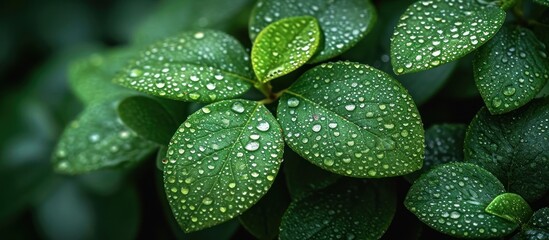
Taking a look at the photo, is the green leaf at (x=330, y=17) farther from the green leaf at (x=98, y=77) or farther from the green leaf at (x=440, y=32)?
the green leaf at (x=98, y=77)

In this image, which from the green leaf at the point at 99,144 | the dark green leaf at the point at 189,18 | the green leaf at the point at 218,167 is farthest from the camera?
the dark green leaf at the point at 189,18

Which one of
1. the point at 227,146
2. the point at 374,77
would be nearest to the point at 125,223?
the point at 227,146

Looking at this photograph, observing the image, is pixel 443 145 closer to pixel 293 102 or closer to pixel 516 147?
pixel 516 147

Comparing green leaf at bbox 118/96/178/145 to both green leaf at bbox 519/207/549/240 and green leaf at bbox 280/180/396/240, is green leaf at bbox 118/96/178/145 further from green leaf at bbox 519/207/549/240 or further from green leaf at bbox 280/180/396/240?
green leaf at bbox 519/207/549/240

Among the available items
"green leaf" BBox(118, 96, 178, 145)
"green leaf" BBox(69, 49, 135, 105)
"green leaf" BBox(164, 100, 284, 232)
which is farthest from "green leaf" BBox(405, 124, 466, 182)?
"green leaf" BBox(69, 49, 135, 105)

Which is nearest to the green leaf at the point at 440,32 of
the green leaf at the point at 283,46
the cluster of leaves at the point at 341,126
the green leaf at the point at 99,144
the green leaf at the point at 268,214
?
the cluster of leaves at the point at 341,126

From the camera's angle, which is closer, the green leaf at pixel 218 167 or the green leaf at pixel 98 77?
the green leaf at pixel 218 167

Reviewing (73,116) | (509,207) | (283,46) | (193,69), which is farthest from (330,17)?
(73,116)
